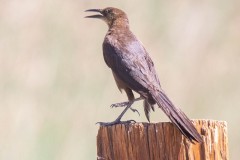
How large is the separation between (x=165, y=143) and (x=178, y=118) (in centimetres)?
43

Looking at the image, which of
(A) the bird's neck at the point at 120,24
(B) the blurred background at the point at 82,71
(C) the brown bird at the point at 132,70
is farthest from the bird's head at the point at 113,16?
(B) the blurred background at the point at 82,71

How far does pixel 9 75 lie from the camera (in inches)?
341

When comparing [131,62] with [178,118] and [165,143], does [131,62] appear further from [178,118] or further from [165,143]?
[165,143]

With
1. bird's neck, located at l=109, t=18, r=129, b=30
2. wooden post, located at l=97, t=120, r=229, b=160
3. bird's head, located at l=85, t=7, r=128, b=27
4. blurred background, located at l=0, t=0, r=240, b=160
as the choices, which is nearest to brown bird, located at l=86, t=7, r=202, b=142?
bird's neck, located at l=109, t=18, r=129, b=30

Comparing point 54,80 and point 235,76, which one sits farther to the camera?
point 235,76

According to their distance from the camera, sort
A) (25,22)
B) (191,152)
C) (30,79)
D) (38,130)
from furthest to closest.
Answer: (25,22) < (30,79) < (38,130) < (191,152)

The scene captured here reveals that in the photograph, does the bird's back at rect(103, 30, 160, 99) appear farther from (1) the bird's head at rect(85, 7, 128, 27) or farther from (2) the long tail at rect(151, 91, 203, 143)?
(1) the bird's head at rect(85, 7, 128, 27)

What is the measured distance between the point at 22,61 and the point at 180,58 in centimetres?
146

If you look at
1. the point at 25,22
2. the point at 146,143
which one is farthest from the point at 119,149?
the point at 25,22

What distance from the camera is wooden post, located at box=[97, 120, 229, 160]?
16.0 ft

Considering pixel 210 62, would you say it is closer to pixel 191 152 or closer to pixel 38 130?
pixel 38 130

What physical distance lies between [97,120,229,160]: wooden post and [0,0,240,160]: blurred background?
9.59ft

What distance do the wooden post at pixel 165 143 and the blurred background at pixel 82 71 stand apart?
292cm

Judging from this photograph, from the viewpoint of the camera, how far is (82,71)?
888 centimetres
